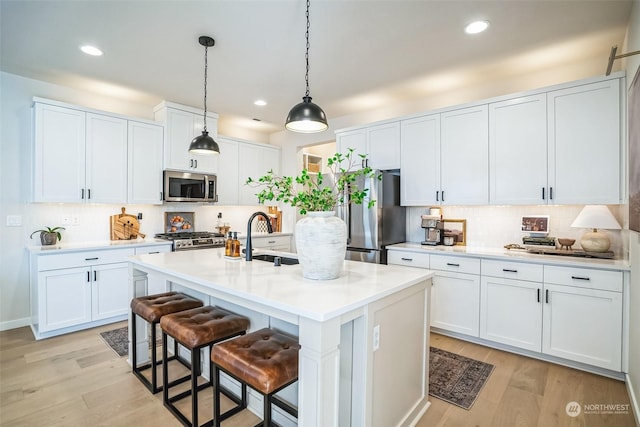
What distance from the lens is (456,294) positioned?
3203mm

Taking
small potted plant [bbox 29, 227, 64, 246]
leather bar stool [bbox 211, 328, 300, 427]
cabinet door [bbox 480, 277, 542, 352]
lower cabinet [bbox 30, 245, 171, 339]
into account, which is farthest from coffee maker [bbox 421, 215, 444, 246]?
small potted plant [bbox 29, 227, 64, 246]

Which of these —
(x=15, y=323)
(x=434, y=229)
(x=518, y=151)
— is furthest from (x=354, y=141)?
(x=15, y=323)

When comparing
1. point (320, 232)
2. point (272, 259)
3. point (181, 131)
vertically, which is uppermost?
point (181, 131)

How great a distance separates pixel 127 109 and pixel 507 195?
481 cm

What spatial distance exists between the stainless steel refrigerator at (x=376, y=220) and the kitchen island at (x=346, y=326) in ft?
4.85

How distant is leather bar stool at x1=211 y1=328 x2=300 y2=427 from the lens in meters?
1.40

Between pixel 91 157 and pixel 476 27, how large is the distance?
165 inches

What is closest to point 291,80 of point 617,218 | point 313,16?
point 313,16

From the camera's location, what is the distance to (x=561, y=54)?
2904mm

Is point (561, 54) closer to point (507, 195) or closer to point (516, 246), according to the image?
point (507, 195)

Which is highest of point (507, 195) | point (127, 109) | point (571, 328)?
point (127, 109)

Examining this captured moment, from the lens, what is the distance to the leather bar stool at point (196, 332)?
5.98ft

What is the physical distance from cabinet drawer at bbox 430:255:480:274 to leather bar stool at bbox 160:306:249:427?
2.13 metres

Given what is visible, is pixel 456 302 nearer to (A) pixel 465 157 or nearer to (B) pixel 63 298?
(A) pixel 465 157
